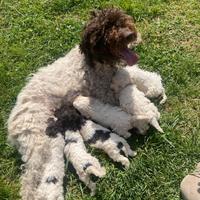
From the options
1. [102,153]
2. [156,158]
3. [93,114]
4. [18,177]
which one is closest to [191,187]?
[156,158]

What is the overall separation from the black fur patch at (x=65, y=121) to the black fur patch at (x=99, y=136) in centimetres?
21

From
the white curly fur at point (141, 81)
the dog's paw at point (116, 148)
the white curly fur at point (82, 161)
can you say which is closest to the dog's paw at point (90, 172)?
the white curly fur at point (82, 161)

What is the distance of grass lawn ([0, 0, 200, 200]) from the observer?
5172 mm

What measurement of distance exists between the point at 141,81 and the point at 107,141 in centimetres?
97

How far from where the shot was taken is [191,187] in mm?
4891

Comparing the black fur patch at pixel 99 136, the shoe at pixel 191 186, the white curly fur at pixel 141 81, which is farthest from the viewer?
the white curly fur at pixel 141 81

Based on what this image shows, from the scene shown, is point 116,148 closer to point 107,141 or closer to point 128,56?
point 107,141

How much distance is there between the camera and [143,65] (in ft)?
21.1

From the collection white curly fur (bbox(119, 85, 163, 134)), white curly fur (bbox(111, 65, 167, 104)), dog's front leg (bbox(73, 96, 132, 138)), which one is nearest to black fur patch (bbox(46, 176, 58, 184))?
dog's front leg (bbox(73, 96, 132, 138))

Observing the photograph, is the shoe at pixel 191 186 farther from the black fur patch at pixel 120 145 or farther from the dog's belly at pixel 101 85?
the dog's belly at pixel 101 85

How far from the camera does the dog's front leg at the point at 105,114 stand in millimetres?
5426

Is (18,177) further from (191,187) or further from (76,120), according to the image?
(191,187)

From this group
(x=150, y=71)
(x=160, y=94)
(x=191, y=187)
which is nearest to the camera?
(x=191, y=187)

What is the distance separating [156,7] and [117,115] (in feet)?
7.51
